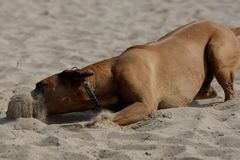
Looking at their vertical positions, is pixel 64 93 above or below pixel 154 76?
below

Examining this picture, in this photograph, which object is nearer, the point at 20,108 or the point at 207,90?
the point at 20,108

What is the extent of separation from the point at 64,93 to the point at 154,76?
2.70ft

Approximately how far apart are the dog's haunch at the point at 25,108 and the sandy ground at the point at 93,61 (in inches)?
3.8

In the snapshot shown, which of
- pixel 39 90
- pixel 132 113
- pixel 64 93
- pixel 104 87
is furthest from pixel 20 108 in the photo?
pixel 132 113

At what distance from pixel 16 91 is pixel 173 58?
1.55 metres

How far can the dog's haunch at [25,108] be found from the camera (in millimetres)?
4902

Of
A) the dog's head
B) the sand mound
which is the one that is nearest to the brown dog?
the dog's head

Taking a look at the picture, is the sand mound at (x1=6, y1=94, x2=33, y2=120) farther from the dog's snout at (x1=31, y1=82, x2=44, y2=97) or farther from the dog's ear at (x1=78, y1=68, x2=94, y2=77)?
the dog's ear at (x1=78, y1=68, x2=94, y2=77)

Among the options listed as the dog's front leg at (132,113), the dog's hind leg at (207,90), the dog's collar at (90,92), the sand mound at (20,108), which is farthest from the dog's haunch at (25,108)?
the dog's hind leg at (207,90)

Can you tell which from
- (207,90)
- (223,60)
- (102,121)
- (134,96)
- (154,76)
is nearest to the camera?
(102,121)

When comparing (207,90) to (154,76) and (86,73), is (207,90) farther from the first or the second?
(86,73)

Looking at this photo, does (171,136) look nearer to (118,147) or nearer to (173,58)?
(118,147)

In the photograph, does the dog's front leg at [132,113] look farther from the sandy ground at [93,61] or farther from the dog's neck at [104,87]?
the dog's neck at [104,87]

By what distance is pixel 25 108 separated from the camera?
16.1ft
